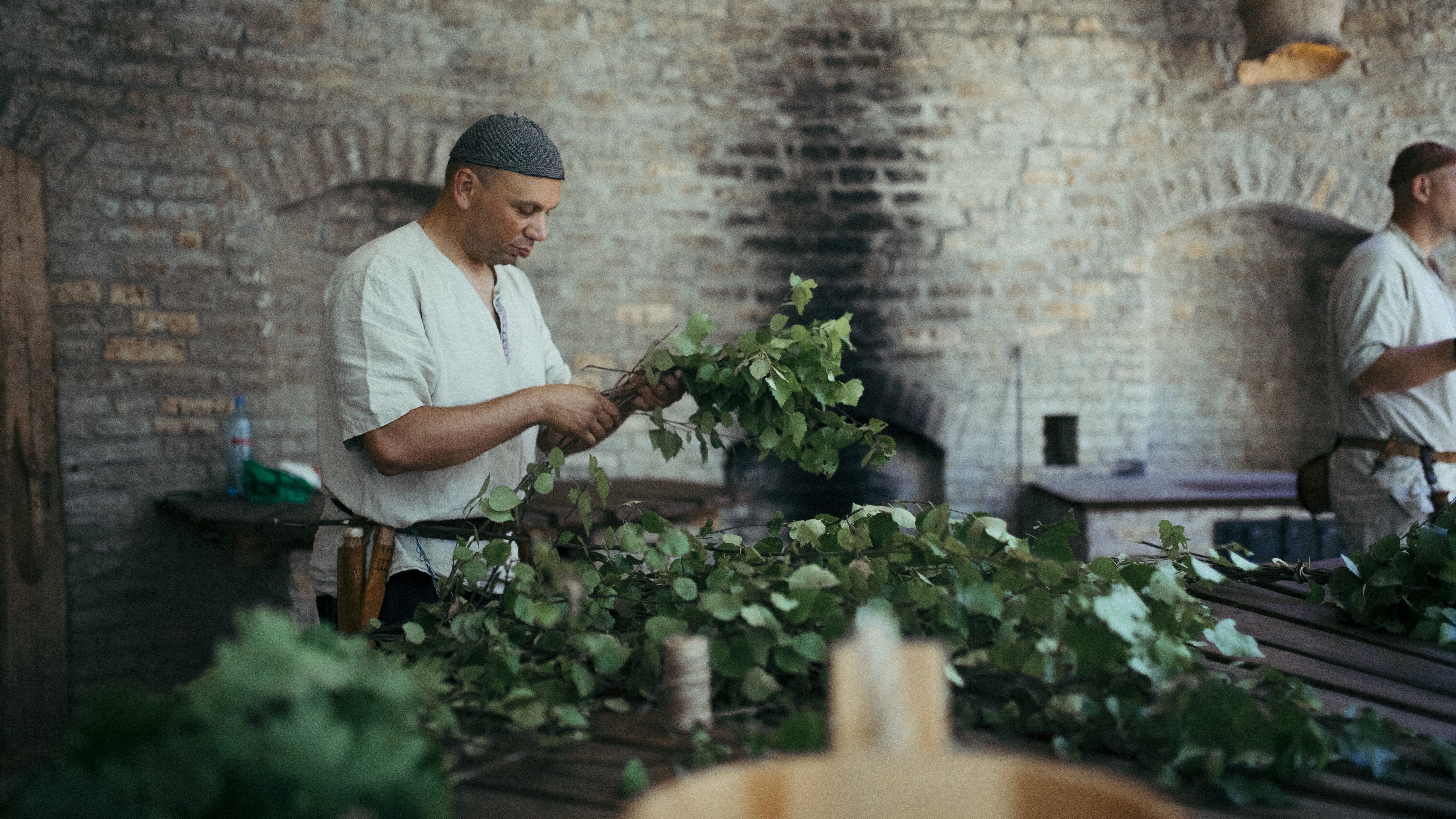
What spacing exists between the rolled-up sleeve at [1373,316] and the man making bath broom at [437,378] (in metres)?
2.09

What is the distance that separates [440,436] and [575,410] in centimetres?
26

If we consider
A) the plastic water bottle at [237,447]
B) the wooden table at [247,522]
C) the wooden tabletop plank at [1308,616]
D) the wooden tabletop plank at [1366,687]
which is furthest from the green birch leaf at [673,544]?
the plastic water bottle at [237,447]

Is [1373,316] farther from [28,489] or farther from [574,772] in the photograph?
[28,489]

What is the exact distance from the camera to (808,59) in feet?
14.6

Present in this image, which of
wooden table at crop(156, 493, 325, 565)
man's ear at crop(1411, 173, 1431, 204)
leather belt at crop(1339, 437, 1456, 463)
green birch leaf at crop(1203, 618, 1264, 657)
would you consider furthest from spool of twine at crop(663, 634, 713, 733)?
man's ear at crop(1411, 173, 1431, 204)

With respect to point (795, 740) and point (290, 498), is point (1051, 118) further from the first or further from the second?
point (795, 740)

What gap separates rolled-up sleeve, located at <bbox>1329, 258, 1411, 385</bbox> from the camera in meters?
2.80

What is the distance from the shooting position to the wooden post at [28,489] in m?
3.36

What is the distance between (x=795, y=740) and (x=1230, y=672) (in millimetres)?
651

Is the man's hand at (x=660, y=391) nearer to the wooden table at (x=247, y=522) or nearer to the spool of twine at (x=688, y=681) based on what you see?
the spool of twine at (x=688, y=681)

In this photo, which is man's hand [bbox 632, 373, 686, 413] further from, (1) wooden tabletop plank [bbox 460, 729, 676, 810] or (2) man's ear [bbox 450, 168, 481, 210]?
(1) wooden tabletop plank [bbox 460, 729, 676, 810]

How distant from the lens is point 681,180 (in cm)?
438

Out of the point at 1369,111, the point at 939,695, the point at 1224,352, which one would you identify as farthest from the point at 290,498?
the point at 1369,111

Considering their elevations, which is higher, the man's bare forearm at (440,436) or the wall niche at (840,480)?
the man's bare forearm at (440,436)
